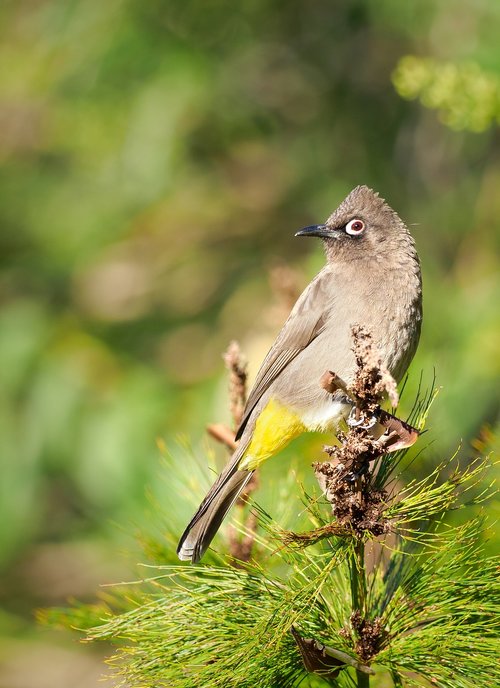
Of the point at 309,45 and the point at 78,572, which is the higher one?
the point at 309,45

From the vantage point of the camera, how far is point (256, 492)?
2969mm

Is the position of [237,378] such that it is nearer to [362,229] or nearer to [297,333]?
[297,333]

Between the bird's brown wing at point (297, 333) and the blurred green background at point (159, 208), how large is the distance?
1.02 metres

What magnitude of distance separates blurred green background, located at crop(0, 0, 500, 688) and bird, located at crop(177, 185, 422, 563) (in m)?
0.94

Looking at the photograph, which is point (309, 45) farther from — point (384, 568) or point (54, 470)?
point (384, 568)

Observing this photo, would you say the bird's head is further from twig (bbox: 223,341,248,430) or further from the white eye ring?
twig (bbox: 223,341,248,430)

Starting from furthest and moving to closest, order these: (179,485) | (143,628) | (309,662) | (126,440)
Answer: (126,440)
(179,485)
(143,628)
(309,662)

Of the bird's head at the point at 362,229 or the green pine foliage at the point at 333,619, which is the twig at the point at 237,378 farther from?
the bird's head at the point at 362,229

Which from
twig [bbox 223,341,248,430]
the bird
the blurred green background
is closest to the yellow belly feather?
the bird

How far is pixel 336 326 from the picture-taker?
3.70 meters

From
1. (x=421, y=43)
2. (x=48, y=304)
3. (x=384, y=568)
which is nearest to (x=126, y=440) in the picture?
(x=48, y=304)

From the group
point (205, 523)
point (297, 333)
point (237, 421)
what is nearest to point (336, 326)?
point (297, 333)

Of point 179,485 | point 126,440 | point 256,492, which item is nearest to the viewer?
point 179,485

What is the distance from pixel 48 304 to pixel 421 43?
3218 mm
